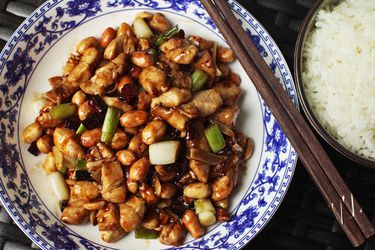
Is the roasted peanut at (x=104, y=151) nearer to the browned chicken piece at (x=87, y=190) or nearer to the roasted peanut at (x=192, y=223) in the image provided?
the browned chicken piece at (x=87, y=190)

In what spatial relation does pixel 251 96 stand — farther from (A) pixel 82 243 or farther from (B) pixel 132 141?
(A) pixel 82 243

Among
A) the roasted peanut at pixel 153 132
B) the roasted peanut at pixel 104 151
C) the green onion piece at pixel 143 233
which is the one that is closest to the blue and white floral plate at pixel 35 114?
the green onion piece at pixel 143 233

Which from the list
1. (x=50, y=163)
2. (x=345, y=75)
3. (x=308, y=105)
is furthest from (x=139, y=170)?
(x=345, y=75)

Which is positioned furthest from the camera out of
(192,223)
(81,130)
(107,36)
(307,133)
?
(107,36)

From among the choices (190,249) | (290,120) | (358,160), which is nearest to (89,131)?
(190,249)

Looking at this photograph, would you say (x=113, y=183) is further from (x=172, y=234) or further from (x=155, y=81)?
(x=155, y=81)

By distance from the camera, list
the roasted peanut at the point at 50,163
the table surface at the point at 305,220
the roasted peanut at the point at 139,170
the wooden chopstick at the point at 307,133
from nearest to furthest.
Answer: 1. the wooden chopstick at the point at 307,133
2. the roasted peanut at the point at 139,170
3. the roasted peanut at the point at 50,163
4. the table surface at the point at 305,220
